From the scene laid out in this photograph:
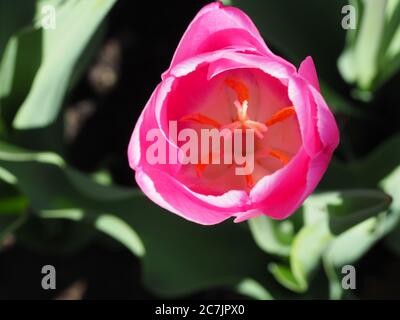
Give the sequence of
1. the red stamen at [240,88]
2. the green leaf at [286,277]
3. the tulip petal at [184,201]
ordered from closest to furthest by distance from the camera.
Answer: the tulip petal at [184,201] → the red stamen at [240,88] → the green leaf at [286,277]

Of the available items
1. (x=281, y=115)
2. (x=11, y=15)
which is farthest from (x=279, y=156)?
(x=11, y=15)

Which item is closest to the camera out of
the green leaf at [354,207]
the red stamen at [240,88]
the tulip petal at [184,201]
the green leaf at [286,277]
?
the tulip petal at [184,201]

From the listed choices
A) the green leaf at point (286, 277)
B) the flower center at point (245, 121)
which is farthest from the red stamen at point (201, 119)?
the green leaf at point (286, 277)

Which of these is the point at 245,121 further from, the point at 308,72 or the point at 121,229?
the point at 121,229

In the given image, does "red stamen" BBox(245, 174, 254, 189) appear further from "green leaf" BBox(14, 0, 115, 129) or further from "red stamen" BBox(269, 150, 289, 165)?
"green leaf" BBox(14, 0, 115, 129)

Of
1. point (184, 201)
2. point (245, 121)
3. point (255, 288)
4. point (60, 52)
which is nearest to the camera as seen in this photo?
point (184, 201)

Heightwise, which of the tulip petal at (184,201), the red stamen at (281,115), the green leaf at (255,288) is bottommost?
the green leaf at (255,288)

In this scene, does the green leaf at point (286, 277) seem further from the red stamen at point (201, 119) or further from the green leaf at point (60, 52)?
the green leaf at point (60, 52)
